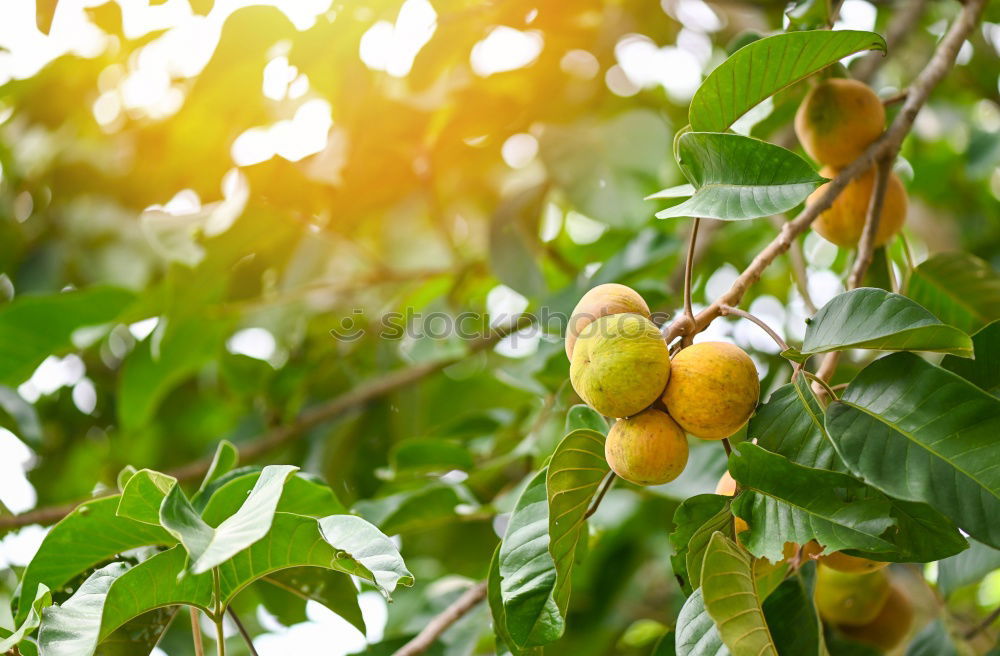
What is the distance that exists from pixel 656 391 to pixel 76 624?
501mm

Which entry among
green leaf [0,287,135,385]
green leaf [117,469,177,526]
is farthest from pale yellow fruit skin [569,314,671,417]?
green leaf [0,287,135,385]

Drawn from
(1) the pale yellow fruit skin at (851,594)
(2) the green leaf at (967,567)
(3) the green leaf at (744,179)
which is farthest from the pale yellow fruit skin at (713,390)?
(2) the green leaf at (967,567)

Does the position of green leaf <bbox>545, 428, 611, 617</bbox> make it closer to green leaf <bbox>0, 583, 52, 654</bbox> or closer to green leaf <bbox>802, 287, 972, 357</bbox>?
green leaf <bbox>802, 287, 972, 357</bbox>

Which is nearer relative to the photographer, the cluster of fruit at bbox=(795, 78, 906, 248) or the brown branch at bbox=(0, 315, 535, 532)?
the cluster of fruit at bbox=(795, 78, 906, 248)

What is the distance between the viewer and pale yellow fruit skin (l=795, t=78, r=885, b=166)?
943 mm

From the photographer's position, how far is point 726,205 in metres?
0.68

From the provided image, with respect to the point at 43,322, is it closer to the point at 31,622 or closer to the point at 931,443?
the point at 31,622

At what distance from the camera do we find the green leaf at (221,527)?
0.53m

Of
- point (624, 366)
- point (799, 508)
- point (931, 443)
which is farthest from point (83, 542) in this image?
point (931, 443)

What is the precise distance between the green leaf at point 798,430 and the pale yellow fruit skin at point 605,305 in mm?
145

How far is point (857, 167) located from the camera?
35.2 inches

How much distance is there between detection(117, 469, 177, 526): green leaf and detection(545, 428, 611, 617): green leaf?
31cm

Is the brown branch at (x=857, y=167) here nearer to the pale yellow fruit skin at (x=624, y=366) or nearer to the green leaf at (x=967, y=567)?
the pale yellow fruit skin at (x=624, y=366)

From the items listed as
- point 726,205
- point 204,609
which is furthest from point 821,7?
point 204,609
